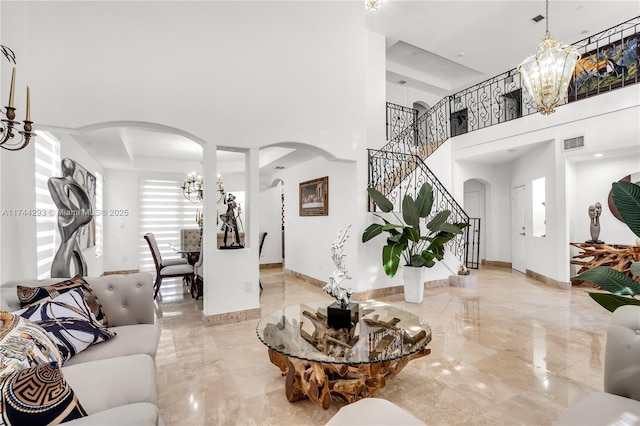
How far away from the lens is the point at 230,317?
4.04m

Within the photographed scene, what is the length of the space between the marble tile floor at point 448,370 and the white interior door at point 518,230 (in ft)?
10.1

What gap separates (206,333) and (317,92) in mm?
3651

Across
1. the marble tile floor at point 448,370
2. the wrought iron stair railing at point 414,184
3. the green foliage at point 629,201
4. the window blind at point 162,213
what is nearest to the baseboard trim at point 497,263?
the wrought iron stair railing at point 414,184

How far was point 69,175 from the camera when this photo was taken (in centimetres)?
322

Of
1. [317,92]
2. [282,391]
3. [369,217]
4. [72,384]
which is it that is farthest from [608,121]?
[72,384]

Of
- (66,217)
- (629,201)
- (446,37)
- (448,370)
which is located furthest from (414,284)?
(446,37)

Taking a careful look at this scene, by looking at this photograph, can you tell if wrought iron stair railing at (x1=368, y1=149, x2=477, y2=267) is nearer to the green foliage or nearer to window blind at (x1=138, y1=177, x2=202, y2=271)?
the green foliage

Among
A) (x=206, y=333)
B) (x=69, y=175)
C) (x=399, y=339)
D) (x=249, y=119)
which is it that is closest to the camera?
(x=399, y=339)

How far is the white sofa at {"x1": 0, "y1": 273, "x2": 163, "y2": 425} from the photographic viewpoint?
1.26 meters

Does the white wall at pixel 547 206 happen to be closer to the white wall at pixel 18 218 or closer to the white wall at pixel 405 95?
the white wall at pixel 405 95

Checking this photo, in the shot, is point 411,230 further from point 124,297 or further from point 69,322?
point 69,322

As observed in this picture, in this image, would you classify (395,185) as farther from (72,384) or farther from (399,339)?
(72,384)

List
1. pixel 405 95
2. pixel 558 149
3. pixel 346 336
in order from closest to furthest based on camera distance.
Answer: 1. pixel 346 336
2. pixel 558 149
3. pixel 405 95

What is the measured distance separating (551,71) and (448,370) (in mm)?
3870
